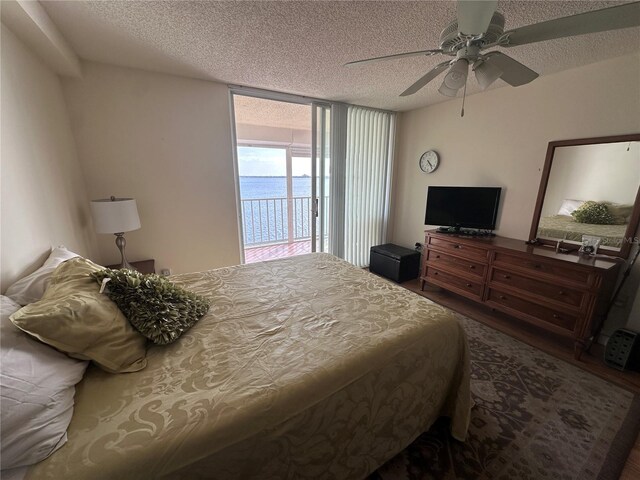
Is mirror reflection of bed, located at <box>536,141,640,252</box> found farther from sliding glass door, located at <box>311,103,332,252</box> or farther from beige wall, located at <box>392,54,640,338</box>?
sliding glass door, located at <box>311,103,332,252</box>

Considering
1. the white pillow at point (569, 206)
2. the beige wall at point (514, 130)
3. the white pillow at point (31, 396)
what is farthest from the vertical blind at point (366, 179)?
the white pillow at point (31, 396)

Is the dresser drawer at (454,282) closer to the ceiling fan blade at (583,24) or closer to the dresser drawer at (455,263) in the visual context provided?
the dresser drawer at (455,263)

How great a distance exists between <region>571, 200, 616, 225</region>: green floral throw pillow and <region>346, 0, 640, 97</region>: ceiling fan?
1.55 metres

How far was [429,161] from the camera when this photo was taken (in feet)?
11.3

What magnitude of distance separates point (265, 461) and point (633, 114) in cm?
332

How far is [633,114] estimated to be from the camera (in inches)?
77.2

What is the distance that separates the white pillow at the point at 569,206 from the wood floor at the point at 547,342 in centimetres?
115

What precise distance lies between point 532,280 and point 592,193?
2.95 feet

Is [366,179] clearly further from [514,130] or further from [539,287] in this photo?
[539,287]

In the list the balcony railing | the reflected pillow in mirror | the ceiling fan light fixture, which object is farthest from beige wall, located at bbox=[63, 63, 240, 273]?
the reflected pillow in mirror

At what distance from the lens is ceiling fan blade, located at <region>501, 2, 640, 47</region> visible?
948 mm

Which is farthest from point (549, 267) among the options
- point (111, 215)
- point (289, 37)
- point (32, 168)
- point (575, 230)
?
point (32, 168)

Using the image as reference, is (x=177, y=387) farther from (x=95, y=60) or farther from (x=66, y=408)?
(x=95, y=60)

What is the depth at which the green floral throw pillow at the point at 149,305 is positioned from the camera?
3.59 feet
